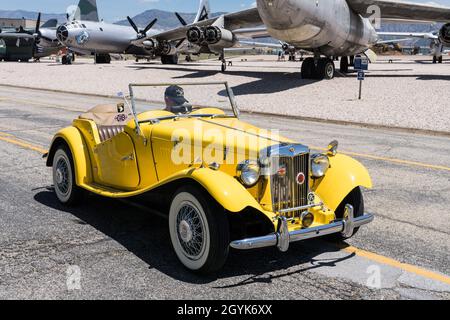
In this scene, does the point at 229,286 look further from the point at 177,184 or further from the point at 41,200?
the point at 41,200

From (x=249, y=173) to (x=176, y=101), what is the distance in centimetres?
194

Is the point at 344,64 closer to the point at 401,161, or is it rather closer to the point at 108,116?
the point at 401,161

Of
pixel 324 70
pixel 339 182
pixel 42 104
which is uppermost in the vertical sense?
pixel 324 70

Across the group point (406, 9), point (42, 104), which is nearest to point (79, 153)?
point (42, 104)

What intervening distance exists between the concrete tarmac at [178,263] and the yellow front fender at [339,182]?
61 centimetres

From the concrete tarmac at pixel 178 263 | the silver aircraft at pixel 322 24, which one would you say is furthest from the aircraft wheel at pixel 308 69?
the concrete tarmac at pixel 178 263

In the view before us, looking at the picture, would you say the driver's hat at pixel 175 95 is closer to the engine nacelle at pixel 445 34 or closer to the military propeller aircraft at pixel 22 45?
the engine nacelle at pixel 445 34

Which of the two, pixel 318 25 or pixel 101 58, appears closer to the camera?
pixel 318 25

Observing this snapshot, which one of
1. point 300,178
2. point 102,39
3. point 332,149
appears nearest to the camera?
point 300,178

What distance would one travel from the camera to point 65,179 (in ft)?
22.7

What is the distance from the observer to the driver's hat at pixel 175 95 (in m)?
6.18

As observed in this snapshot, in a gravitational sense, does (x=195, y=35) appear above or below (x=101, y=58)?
above

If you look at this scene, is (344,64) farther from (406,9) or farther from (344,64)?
(406,9)

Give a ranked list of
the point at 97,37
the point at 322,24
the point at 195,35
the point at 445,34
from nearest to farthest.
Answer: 1. the point at 322,24
2. the point at 445,34
3. the point at 195,35
4. the point at 97,37
